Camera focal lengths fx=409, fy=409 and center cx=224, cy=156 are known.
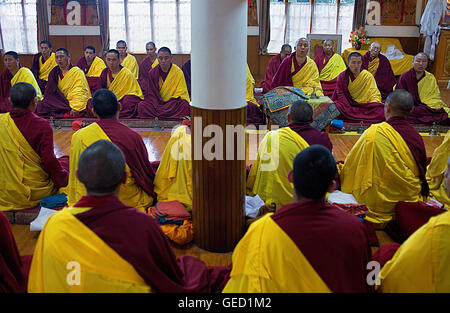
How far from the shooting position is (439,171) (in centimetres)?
436

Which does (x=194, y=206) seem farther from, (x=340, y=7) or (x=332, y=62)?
(x=340, y=7)

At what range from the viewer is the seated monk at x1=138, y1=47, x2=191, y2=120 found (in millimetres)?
7918

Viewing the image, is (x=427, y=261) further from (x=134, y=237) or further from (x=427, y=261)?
(x=134, y=237)

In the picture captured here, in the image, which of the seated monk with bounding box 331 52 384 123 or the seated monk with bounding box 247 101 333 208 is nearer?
the seated monk with bounding box 247 101 333 208

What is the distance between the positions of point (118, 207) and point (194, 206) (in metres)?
1.52

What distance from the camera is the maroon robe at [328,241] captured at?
6.43 feet

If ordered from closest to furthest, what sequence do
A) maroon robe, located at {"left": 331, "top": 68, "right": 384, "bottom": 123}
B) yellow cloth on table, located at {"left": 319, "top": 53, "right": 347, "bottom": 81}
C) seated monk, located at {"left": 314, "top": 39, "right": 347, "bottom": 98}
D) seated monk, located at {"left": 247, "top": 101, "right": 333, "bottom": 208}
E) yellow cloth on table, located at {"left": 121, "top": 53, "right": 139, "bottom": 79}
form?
seated monk, located at {"left": 247, "top": 101, "right": 333, "bottom": 208}, maroon robe, located at {"left": 331, "top": 68, "right": 384, "bottom": 123}, seated monk, located at {"left": 314, "top": 39, "right": 347, "bottom": 98}, yellow cloth on table, located at {"left": 319, "top": 53, "right": 347, "bottom": 81}, yellow cloth on table, located at {"left": 121, "top": 53, "right": 139, "bottom": 79}

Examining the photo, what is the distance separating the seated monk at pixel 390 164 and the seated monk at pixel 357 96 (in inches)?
151

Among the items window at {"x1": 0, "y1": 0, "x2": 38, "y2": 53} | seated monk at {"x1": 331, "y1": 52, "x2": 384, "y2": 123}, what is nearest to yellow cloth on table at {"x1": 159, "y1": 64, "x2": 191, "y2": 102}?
seated monk at {"x1": 331, "y1": 52, "x2": 384, "y2": 123}

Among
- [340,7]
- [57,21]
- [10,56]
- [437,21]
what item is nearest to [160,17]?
[57,21]

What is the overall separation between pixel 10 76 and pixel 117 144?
5.01 meters

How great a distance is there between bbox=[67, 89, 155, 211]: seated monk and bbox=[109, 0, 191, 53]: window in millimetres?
10439

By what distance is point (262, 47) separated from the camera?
13539 millimetres

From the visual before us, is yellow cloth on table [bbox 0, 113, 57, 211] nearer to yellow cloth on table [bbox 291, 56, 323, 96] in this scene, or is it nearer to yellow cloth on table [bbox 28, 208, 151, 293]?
yellow cloth on table [bbox 28, 208, 151, 293]
